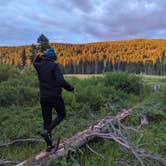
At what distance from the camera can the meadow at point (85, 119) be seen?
24.8 ft

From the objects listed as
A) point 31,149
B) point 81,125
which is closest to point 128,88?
point 81,125

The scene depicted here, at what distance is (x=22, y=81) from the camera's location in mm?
17281

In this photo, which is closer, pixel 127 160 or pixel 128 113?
pixel 127 160

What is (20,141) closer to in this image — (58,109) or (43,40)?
(58,109)

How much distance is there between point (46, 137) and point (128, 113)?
16.5ft

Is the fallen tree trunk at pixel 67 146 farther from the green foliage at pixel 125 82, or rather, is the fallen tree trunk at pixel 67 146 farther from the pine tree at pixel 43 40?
the pine tree at pixel 43 40

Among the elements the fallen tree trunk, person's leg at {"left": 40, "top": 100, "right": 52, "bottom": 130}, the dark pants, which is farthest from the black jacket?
the fallen tree trunk

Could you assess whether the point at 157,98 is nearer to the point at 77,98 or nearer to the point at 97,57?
the point at 77,98

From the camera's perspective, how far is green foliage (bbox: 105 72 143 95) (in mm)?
18219

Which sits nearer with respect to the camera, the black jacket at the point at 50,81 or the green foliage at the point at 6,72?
the black jacket at the point at 50,81

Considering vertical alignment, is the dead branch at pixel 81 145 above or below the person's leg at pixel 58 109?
below

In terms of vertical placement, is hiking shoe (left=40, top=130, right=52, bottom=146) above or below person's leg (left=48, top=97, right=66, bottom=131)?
below

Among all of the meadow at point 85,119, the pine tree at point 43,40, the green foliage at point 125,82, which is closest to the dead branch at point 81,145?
the meadow at point 85,119

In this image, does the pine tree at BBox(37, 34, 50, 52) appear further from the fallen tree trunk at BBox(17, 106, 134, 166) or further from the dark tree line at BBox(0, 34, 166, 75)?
the dark tree line at BBox(0, 34, 166, 75)
